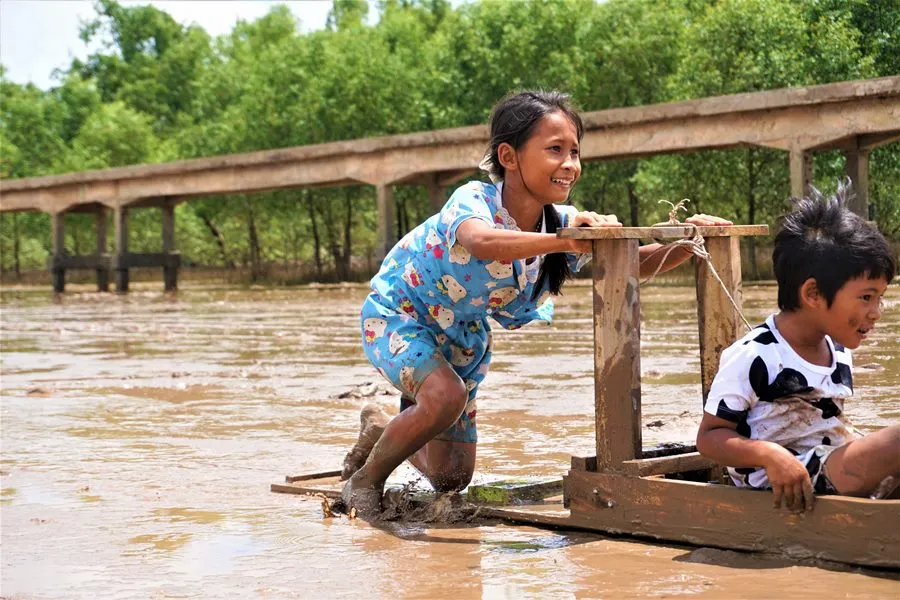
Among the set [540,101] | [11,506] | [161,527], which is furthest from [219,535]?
[540,101]

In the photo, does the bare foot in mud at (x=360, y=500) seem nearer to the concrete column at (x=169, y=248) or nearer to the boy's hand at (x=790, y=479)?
the boy's hand at (x=790, y=479)

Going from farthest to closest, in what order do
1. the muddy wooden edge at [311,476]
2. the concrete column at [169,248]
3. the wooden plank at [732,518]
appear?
the concrete column at [169,248]
the muddy wooden edge at [311,476]
the wooden plank at [732,518]

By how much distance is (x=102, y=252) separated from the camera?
131 ft

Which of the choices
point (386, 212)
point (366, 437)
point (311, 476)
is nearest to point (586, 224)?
point (366, 437)

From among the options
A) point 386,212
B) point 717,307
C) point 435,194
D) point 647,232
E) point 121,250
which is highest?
point 435,194

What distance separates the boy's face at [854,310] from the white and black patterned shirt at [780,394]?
14cm

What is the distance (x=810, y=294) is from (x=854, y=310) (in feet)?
0.42

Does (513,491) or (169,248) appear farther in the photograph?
(169,248)

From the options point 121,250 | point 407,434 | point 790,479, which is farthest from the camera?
point 121,250

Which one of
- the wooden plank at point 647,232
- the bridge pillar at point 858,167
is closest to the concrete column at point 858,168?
the bridge pillar at point 858,167

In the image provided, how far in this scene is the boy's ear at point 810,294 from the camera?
336cm

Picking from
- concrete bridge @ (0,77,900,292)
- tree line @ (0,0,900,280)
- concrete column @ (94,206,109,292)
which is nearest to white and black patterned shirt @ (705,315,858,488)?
tree line @ (0,0,900,280)

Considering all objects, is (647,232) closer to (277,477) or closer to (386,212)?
(277,477)

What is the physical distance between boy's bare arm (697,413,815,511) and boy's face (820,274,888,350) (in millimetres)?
352
